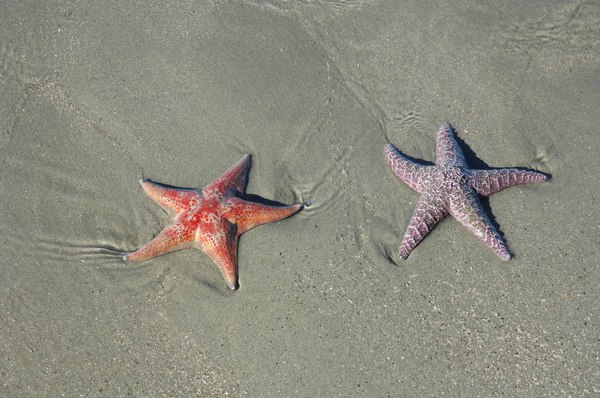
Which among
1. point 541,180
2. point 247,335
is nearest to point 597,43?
point 541,180

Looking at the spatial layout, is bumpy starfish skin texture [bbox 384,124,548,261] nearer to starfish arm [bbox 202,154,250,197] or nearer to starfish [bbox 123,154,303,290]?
starfish [bbox 123,154,303,290]

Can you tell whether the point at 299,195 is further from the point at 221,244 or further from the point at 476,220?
the point at 476,220

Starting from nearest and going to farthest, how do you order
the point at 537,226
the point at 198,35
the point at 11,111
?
the point at 537,226 < the point at 11,111 < the point at 198,35

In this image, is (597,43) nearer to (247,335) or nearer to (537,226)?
(537,226)

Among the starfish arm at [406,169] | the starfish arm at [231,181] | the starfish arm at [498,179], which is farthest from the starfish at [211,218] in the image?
the starfish arm at [498,179]

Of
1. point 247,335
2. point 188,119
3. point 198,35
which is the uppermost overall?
point 198,35

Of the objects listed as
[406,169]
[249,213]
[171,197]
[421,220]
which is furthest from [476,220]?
[171,197]

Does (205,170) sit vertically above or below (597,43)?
above

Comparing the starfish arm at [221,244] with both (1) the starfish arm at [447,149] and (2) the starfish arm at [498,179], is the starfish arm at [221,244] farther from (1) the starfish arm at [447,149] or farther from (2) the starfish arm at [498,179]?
(2) the starfish arm at [498,179]
